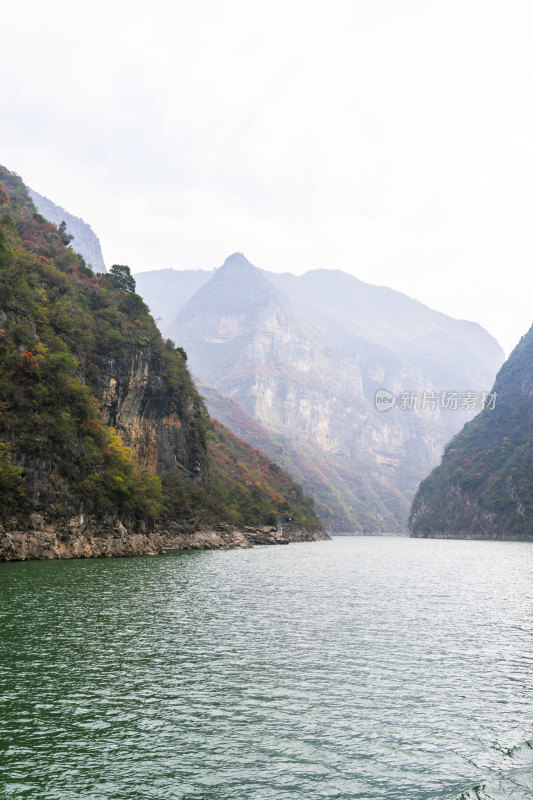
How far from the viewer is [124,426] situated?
82250 millimetres

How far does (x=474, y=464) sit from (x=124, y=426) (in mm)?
139678

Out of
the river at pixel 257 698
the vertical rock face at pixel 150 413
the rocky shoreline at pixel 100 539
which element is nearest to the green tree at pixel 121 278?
the vertical rock face at pixel 150 413

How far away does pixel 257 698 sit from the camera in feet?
58.5

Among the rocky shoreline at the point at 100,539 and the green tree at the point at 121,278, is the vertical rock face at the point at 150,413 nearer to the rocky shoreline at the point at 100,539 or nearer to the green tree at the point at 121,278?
the rocky shoreline at the point at 100,539

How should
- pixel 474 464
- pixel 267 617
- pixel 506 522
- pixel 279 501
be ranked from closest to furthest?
1. pixel 267 617
2. pixel 279 501
3. pixel 506 522
4. pixel 474 464

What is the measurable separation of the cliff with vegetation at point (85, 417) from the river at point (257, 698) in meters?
20.1

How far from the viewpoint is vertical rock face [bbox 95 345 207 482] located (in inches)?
3174

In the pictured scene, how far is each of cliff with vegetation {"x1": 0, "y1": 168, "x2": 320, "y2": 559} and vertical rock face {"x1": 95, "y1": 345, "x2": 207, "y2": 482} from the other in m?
0.17

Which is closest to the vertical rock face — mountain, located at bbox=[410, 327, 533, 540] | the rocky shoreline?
the rocky shoreline

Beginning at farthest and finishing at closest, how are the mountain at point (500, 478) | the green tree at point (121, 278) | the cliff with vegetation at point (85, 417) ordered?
the mountain at point (500, 478)
the green tree at point (121, 278)
the cliff with vegetation at point (85, 417)

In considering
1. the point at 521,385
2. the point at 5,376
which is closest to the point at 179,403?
the point at 5,376

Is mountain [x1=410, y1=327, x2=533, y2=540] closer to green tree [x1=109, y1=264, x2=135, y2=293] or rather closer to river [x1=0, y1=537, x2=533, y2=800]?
green tree [x1=109, y1=264, x2=135, y2=293]

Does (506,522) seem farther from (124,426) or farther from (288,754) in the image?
(288,754)

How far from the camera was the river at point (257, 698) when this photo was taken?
12.6m
